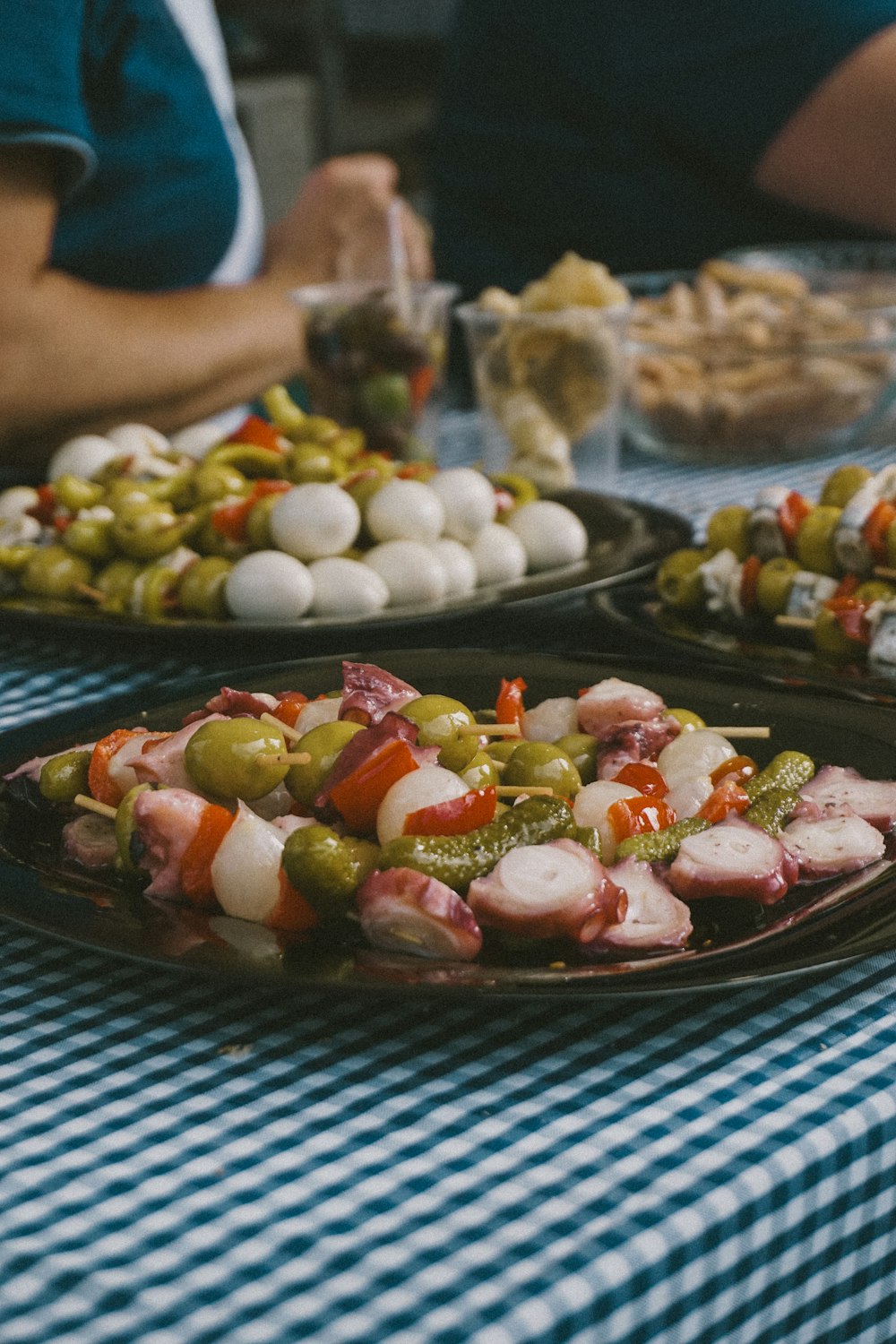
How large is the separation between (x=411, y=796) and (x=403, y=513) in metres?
0.54

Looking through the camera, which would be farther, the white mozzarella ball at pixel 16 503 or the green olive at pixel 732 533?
the white mozzarella ball at pixel 16 503

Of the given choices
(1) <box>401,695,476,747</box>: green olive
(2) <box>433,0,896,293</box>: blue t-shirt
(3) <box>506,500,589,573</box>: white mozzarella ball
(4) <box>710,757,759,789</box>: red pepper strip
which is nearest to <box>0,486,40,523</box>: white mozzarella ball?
(3) <box>506,500,589,573</box>: white mozzarella ball

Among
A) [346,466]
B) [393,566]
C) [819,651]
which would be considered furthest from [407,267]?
[819,651]

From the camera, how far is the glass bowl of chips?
1585mm

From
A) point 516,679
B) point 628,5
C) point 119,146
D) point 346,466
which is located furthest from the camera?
point 628,5

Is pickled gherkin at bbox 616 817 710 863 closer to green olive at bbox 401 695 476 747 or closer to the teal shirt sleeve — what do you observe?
green olive at bbox 401 695 476 747

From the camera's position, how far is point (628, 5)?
2141mm

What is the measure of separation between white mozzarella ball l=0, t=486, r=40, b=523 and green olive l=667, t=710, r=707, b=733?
72 cm

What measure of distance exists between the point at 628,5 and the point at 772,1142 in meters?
1.94

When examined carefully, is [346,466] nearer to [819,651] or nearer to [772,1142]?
[819,651]

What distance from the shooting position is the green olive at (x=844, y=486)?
3.85 ft

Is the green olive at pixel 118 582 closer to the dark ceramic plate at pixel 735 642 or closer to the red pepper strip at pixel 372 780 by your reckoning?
the dark ceramic plate at pixel 735 642

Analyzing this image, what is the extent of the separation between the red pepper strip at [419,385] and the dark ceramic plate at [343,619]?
435mm

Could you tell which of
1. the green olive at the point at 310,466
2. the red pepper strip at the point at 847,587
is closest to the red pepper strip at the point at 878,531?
the red pepper strip at the point at 847,587
